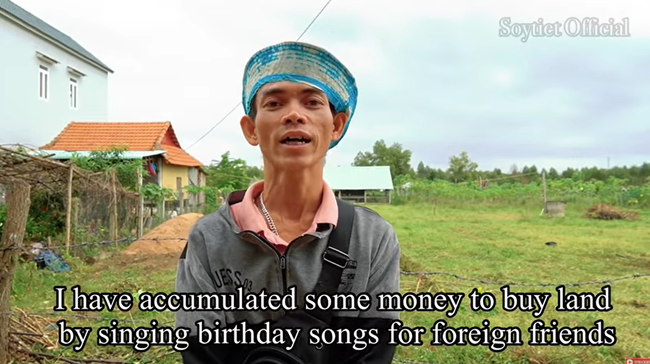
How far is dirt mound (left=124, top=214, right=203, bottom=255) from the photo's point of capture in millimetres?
8234

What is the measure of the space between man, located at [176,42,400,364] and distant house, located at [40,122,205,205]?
41.0 feet

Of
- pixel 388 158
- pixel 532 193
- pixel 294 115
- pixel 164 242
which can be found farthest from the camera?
pixel 388 158

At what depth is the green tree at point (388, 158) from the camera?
39812 millimetres

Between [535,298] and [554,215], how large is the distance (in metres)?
15.6

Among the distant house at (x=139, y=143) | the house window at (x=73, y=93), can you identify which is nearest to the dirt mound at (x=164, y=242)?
the distant house at (x=139, y=143)

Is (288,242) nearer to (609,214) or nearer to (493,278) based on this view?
(493,278)

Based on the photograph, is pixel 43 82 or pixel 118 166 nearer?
pixel 118 166

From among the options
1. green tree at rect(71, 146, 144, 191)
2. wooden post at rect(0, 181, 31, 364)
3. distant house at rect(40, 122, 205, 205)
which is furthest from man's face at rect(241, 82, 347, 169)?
distant house at rect(40, 122, 205, 205)

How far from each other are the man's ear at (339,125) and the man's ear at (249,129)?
0.79 ft

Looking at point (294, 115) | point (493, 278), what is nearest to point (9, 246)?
point (294, 115)

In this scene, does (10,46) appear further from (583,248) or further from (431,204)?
(431,204)

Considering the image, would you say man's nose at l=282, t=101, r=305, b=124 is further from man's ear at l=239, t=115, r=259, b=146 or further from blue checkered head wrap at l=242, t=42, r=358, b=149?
man's ear at l=239, t=115, r=259, b=146

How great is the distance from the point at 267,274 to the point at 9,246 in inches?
101

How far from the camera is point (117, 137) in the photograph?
47.8 ft
